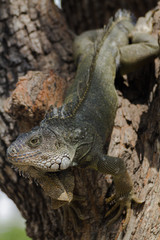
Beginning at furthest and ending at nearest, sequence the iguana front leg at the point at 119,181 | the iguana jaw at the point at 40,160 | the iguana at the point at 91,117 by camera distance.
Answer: the iguana front leg at the point at 119,181
the iguana at the point at 91,117
the iguana jaw at the point at 40,160

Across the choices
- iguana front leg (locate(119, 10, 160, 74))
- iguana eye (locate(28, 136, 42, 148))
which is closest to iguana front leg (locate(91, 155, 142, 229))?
iguana eye (locate(28, 136, 42, 148))

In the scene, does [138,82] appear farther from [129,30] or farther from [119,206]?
[119,206]

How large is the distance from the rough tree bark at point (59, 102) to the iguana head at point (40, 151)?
0.30 meters

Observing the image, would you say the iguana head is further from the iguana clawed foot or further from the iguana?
the iguana clawed foot

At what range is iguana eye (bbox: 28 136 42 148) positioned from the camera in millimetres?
2562

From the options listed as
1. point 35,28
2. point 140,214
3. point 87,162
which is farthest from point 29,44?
point 140,214

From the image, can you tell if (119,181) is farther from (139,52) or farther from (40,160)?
(139,52)

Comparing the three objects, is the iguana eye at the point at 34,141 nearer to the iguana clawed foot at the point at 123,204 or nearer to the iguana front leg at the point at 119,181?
the iguana front leg at the point at 119,181

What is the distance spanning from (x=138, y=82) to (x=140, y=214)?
197cm

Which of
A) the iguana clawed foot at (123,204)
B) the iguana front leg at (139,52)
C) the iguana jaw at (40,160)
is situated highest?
the iguana front leg at (139,52)

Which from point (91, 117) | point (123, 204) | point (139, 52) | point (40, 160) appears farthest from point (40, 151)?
point (139, 52)

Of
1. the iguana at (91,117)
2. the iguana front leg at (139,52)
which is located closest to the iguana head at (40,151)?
the iguana at (91,117)

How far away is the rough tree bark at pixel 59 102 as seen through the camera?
3072 mm

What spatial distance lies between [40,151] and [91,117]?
92cm
